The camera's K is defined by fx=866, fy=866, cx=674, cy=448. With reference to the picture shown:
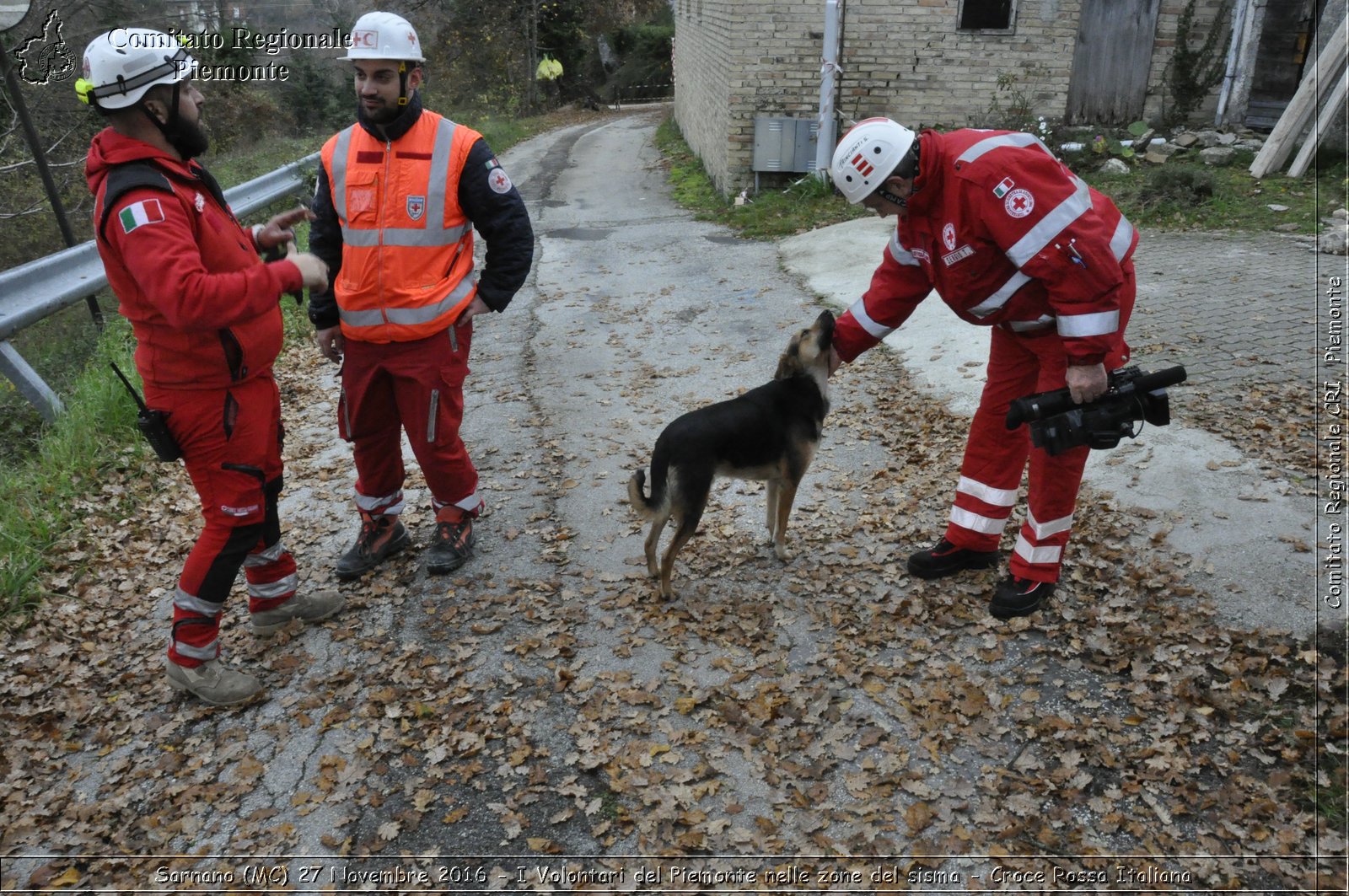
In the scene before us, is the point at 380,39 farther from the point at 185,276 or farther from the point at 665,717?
the point at 665,717

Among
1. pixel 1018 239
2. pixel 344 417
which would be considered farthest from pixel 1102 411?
pixel 344 417

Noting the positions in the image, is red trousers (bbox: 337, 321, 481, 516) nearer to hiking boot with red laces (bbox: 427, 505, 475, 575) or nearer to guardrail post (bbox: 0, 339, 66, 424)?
hiking boot with red laces (bbox: 427, 505, 475, 575)

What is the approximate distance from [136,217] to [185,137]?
19.9 inches

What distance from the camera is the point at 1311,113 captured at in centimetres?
1155

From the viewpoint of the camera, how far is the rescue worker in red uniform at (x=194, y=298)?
338 cm

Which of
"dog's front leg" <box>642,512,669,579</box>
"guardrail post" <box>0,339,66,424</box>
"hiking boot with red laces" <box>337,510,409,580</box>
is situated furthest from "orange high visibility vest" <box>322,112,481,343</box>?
"guardrail post" <box>0,339,66,424</box>

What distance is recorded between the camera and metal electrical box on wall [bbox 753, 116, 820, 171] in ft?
44.1

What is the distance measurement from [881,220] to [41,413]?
31.8ft

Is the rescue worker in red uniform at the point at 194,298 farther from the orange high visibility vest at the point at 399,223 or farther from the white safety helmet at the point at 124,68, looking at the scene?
the orange high visibility vest at the point at 399,223

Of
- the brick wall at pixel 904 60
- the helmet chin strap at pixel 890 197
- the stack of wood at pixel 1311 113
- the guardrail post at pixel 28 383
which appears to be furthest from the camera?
the brick wall at pixel 904 60

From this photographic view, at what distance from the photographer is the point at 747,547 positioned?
5.32 meters

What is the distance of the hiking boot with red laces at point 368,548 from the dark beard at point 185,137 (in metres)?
2.18

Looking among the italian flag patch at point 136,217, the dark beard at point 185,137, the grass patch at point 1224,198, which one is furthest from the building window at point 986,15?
the italian flag patch at point 136,217

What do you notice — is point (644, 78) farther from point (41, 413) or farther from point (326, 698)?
point (326, 698)
